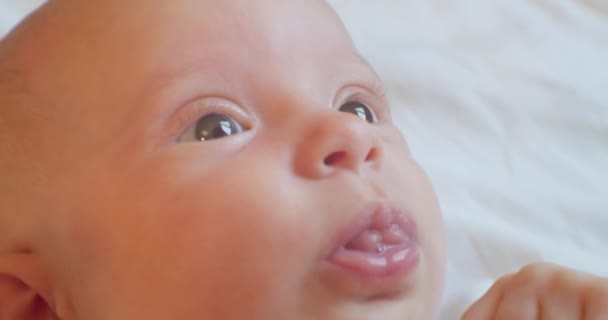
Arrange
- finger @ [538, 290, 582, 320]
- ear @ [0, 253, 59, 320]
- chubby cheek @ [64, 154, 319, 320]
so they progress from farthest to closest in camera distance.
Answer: finger @ [538, 290, 582, 320] → ear @ [0, 253, 59, 320] → chubby cheek @ [64, 154, 319, 320]

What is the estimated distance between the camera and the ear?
811 mm

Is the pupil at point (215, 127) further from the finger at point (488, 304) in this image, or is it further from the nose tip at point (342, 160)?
the finger at point (488, 304)

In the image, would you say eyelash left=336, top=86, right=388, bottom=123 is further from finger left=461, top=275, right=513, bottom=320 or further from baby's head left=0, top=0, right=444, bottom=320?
finger left=461, top=275, right=513, bottom=320

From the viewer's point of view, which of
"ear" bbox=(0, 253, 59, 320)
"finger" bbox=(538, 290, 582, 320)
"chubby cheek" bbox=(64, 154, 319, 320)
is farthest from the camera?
"finger" bbox=(538, 290, 582, 320)

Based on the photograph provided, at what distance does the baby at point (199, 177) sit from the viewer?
706 millimetres

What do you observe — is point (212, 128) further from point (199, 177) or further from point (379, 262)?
point (379, 262)

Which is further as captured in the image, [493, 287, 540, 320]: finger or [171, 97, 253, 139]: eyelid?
[493, 287, 540, 320]: finger

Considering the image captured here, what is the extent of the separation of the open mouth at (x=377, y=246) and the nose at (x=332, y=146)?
5 centimetres

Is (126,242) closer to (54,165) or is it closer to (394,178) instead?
(54,165)

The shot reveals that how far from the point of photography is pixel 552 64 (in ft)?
4.44

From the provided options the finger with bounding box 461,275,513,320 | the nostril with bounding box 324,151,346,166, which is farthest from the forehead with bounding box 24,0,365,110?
the finger with bounding box 461,275,513,320

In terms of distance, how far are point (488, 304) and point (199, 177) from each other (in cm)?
42

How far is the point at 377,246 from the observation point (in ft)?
2.38

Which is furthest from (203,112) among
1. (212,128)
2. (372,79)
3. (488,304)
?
(488,304)
